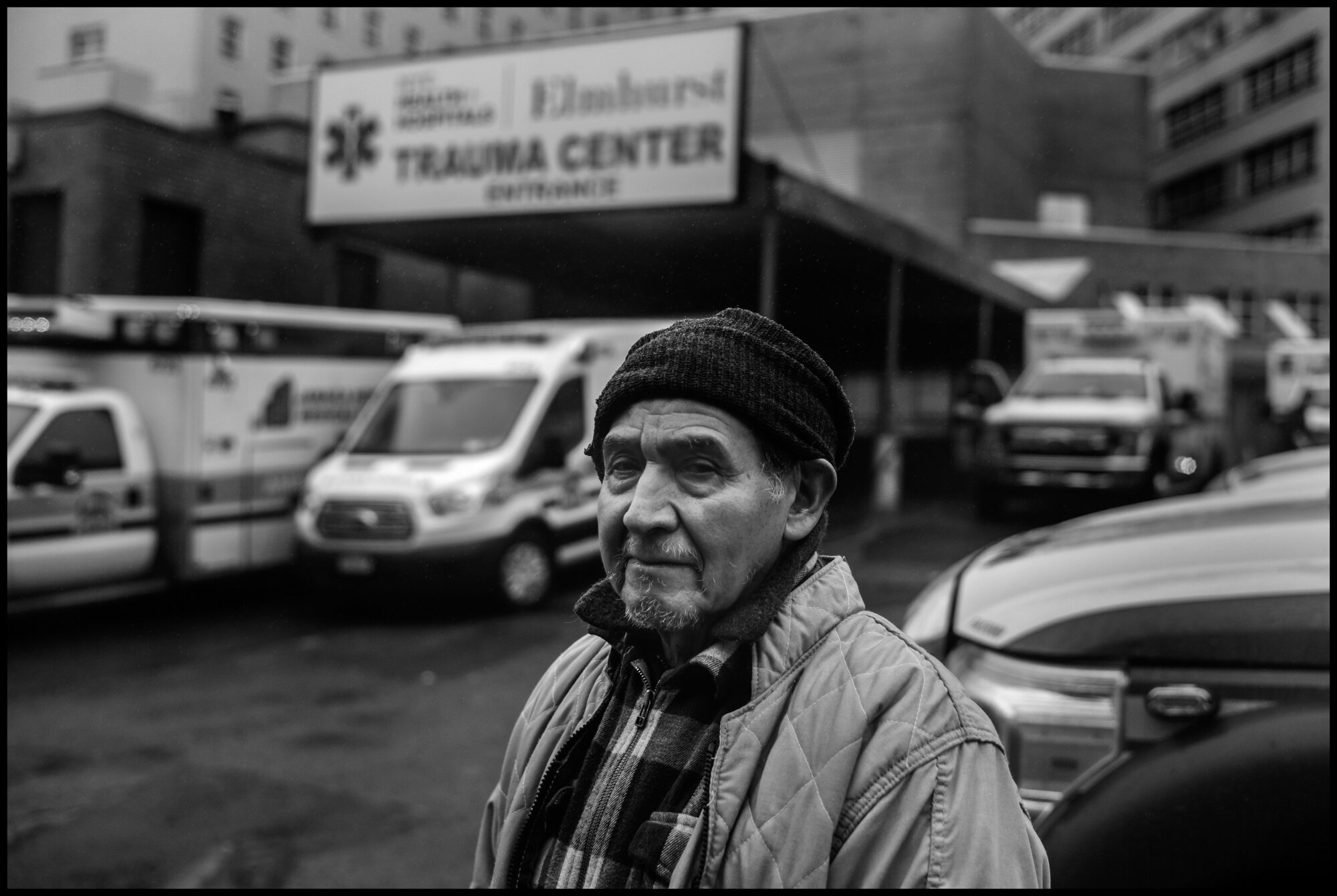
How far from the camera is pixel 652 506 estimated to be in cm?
125

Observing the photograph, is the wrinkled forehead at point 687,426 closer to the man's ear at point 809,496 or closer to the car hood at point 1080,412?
the man's ear at point 809,496

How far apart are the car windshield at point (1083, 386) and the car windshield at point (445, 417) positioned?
343 inches

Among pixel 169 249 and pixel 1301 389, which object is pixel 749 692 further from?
pixel 1301 389

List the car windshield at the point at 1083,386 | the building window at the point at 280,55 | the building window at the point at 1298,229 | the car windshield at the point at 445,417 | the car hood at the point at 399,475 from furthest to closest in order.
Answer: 1. the building window at the point at 1298,229
2. the building window at the point at 280,55
3. the car windshield at the point at 1083,386
4. the car windshield at the point at 445,417
5. the car hood at the point at 399,475

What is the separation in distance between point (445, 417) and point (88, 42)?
30.4 m

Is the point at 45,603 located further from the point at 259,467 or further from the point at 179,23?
the point at 179,23

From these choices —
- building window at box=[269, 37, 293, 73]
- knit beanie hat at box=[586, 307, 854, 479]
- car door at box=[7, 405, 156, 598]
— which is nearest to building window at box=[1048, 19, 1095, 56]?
building window at box=[269, 37, 293, 73]

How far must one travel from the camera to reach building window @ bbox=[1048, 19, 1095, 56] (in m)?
57.8

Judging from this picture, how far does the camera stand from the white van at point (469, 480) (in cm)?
788

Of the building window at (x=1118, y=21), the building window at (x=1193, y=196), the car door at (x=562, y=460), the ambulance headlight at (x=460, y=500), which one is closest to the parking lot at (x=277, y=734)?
the car door at (x=562, y=460)

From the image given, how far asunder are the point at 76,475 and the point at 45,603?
1.03 m

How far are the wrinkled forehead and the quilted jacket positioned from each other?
0.22m

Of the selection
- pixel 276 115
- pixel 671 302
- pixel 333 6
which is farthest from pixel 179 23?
pixel 671 302

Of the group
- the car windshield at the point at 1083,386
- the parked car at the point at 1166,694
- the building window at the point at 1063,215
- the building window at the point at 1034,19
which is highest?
Result: the building window at the point at 1034,19
